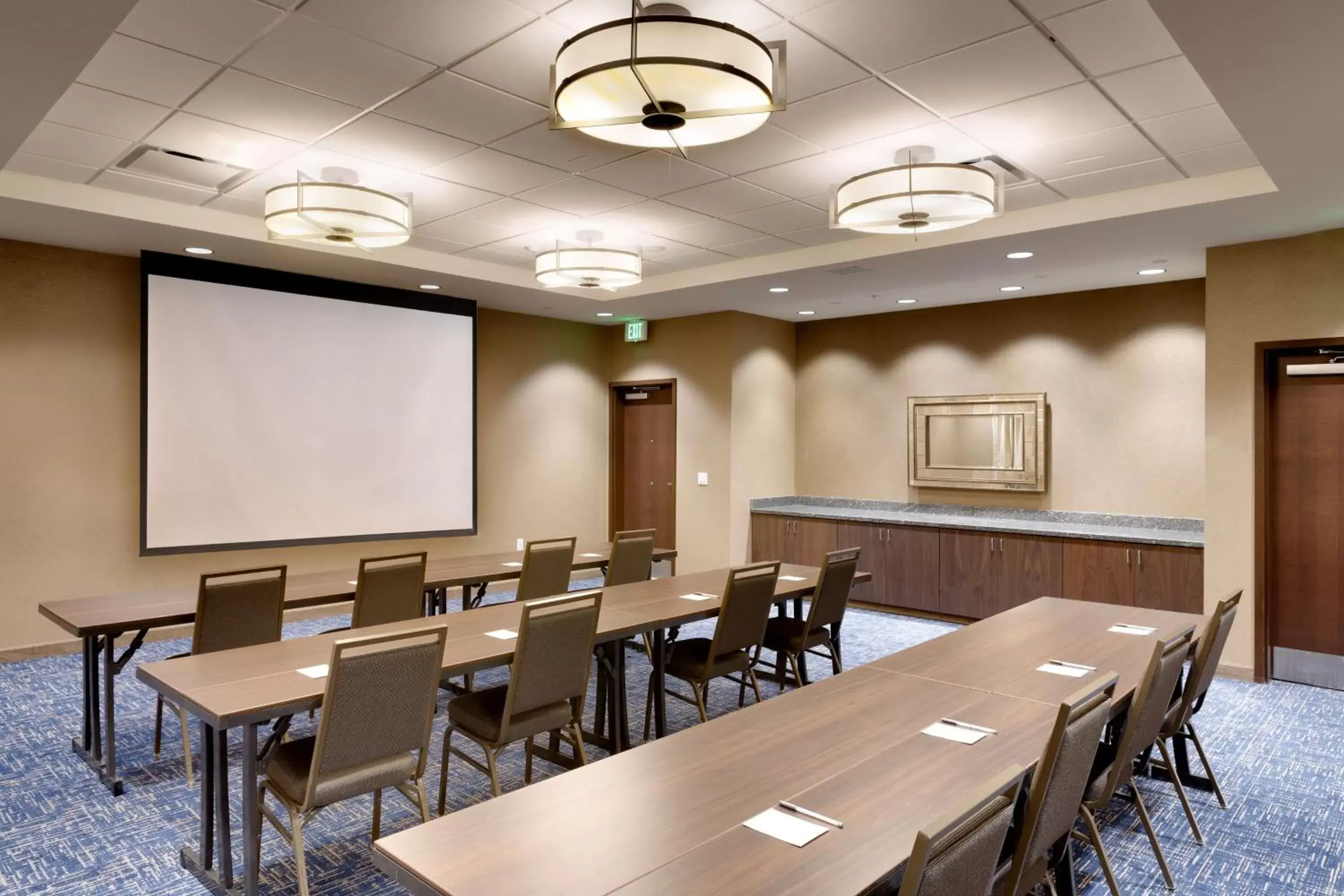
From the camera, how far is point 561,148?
423cm

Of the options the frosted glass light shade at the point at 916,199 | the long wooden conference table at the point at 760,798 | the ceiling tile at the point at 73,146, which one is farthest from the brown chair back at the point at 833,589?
the ceiling tile at the point at 73,146

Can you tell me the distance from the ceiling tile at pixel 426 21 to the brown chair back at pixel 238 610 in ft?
7.63

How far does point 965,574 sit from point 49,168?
7113 mm

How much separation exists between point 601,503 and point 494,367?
2131 millimetres

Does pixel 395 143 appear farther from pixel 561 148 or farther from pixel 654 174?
pixel 654 174

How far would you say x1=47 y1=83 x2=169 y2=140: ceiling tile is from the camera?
3.59 meters

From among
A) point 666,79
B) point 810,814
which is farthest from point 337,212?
point 810,814

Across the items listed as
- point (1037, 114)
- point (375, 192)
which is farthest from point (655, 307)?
point (1037, 114)

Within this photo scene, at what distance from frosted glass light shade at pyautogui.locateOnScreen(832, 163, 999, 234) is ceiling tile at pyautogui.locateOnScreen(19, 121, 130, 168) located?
379 cm

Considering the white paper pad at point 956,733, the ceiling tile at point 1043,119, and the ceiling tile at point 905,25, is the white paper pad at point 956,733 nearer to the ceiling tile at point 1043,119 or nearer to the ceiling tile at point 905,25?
the ceiling tile at point 905,25

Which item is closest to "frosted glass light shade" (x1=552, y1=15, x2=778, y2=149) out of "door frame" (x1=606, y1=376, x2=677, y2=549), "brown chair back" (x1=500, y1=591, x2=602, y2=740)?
"brown chair back" (x1=500, y1=591, x2=602, y2=740)

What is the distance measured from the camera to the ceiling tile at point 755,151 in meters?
4.05

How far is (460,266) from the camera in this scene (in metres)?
6.80

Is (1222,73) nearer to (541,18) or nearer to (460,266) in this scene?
(541,18)
